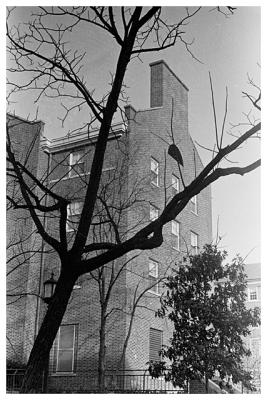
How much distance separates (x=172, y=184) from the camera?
5.77 metres

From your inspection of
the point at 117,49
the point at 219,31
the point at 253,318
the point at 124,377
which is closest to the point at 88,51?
the point at 117,49

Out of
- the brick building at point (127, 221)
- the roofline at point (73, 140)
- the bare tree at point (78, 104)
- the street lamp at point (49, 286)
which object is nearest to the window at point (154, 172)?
the brick building at point (127, 221)

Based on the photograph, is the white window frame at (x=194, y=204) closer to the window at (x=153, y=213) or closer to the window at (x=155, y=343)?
the window at (x=153, y=213)

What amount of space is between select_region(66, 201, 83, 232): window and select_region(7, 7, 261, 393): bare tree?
207 millimetres

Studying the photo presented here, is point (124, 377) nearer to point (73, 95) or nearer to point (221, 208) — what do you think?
point (221, 208)

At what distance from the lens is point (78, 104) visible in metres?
4.55

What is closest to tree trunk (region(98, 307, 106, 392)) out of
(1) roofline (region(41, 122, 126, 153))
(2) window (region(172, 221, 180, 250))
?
(2) window (region(172, 221, 180, 250))

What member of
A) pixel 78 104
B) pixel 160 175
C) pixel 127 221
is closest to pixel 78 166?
pixel 78 104

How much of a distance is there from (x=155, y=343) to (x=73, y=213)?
2799 millimetres

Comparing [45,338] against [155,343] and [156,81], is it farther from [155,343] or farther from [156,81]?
[155,343]

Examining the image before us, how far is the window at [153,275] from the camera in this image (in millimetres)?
7363

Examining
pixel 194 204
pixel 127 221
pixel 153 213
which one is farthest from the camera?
pixel 127 221

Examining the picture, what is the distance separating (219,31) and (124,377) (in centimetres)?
350

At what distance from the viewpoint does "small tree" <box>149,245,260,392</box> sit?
17.3ft
